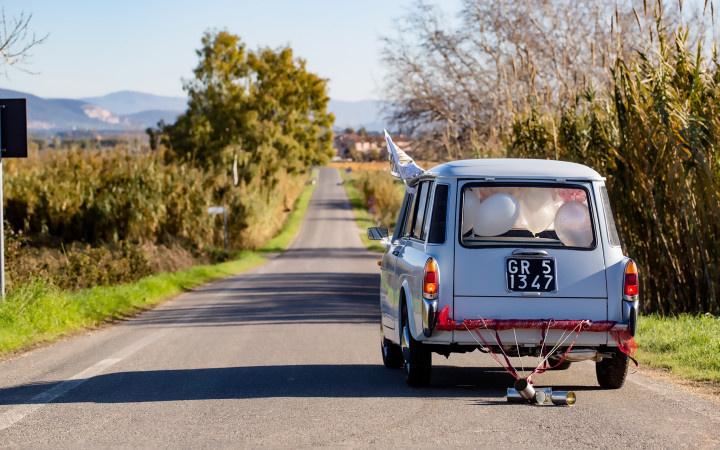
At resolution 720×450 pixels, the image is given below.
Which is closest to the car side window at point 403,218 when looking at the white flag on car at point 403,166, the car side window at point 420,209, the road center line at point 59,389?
the white flag on car at point 403,166

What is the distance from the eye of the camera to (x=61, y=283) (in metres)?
32.1

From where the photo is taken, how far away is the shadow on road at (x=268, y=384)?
933cm

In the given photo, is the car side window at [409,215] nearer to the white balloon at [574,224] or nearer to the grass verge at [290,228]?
the white balloon at [574,224]

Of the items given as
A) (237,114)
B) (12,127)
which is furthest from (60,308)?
(237,114)

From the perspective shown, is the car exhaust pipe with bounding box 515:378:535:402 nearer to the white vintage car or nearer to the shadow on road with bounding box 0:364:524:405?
the white vintage car

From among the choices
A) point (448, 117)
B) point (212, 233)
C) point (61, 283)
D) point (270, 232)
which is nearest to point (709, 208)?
point (61, 283)

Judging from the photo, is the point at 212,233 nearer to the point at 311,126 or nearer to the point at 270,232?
the point at 270,232

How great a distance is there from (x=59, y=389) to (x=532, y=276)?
414 centimetres

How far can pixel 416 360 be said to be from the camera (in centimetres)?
945

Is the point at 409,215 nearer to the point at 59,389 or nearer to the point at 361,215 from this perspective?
the point at 59,389

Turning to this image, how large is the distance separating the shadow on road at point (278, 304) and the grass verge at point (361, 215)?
103ft

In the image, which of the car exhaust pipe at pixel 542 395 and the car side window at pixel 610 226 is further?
the car side window at pixel 610 226

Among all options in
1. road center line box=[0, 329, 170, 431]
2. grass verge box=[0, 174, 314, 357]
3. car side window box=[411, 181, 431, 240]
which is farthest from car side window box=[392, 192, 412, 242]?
grass verge box=[0, 174, 314, 357]

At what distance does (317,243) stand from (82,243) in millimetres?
20725
